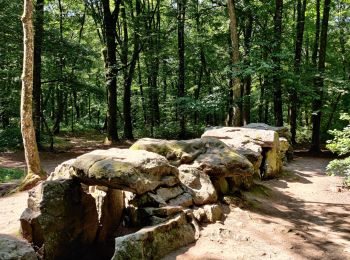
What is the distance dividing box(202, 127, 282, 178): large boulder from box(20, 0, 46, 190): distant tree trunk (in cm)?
542

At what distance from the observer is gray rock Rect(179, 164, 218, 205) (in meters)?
7.13

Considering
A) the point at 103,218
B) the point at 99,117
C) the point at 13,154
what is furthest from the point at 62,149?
the point at 99,117

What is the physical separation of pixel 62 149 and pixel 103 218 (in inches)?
432

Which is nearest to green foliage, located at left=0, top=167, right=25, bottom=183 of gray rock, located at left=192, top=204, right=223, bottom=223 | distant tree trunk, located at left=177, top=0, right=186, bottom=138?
gray rock, located at left=192, top=204, right=223, bottom=223

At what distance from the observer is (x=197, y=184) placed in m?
7.52

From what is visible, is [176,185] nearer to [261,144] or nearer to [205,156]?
[205,156]

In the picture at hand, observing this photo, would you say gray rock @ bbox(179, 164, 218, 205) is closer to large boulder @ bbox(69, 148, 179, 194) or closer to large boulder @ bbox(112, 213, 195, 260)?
large boulder @ bbox(69, 148, 179, 194)

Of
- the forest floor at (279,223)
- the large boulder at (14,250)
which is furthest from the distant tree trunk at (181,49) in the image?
the large boulder at (14,250)

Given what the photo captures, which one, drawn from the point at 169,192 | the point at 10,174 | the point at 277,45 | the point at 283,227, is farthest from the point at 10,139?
the point at 283,227

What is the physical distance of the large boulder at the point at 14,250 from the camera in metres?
4.11

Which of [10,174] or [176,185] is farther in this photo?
[10,174]

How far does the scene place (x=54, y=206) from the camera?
243 inches

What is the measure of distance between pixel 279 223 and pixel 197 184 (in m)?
1.83

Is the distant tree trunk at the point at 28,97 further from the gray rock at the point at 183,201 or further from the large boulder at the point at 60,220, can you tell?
the gray rock at the point at 183,201
